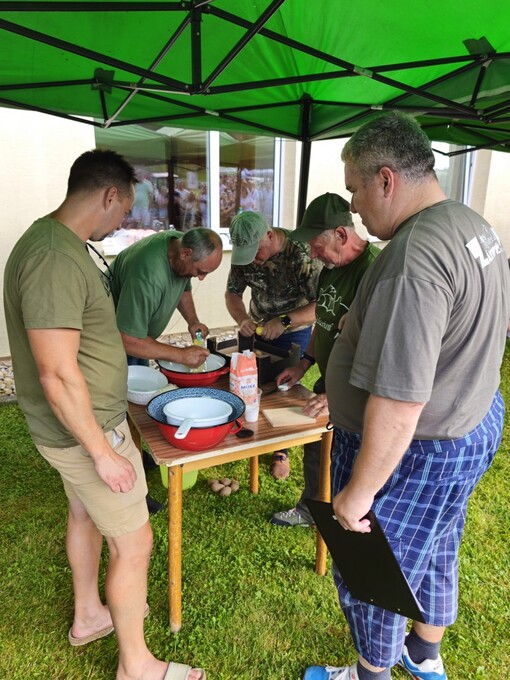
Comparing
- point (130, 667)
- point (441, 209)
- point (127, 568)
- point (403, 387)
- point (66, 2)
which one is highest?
point (66, 2)

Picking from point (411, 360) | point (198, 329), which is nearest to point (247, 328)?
point (198, 329)

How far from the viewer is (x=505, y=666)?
1.88 meters

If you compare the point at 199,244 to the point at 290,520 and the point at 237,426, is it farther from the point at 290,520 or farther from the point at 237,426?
the point at 290,520

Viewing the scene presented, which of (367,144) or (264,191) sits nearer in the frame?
(367,144)

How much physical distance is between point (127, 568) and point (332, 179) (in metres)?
6.12

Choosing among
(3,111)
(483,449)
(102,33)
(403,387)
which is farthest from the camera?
(3,111)

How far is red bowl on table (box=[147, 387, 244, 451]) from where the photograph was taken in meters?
1.65

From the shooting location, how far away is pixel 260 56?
2445mm

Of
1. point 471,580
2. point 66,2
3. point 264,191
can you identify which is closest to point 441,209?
point 66,2

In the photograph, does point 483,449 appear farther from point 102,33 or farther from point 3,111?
point 3,111

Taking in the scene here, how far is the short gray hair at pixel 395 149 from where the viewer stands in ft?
3.88

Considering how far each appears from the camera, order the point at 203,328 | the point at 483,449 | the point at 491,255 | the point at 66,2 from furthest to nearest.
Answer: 1. the point at 203,328
2. the point at 66,2
3. the point at 483,449
4. the point at 491,255

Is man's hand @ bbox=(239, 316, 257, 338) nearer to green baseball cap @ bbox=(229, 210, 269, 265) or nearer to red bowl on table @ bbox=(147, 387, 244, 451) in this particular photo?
green baseball cap @ bbox=(229, 210, 269, 265)

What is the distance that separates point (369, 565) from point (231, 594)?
1.13 meters
